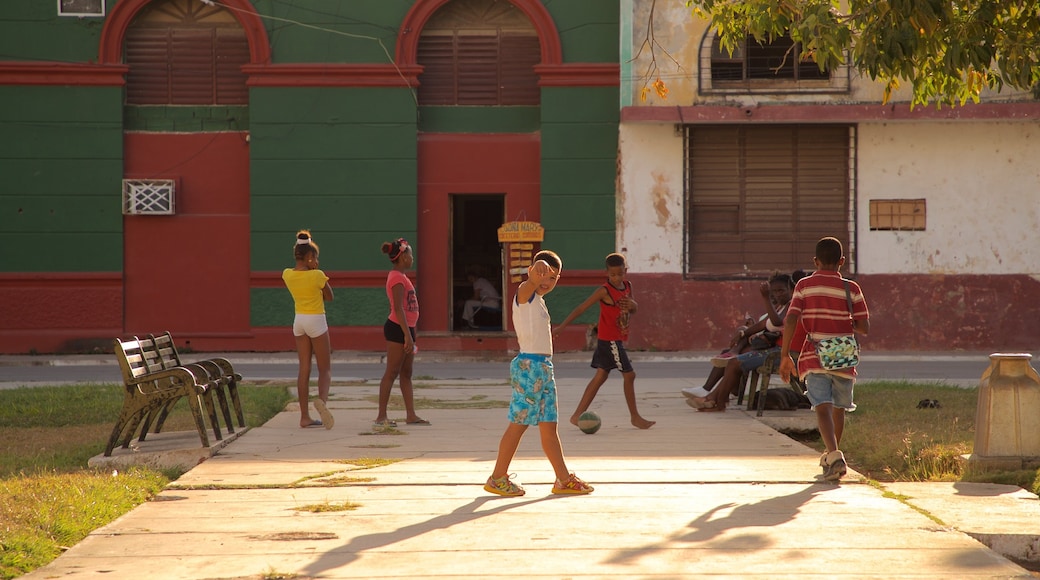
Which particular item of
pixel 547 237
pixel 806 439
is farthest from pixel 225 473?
pixel 547 237

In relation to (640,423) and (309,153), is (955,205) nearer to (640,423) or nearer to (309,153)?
(309,153)

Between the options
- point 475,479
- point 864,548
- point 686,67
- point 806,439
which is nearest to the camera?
point 864,548

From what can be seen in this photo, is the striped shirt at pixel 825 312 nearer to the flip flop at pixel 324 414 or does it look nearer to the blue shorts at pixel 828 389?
the blue shorts at pixel 828 389

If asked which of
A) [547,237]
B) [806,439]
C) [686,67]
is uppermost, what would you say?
[686,67]

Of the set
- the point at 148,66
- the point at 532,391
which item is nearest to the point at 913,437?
the point at 532,391

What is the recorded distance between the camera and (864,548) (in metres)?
5.95

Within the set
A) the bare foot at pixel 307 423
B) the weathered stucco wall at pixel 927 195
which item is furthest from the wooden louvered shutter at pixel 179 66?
the bare foot at pixel 307 423

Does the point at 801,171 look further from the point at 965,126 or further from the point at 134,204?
the point at 134,204

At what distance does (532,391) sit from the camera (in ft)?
24.3

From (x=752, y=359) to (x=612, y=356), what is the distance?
1758 mm

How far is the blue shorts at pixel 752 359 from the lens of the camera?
11.3 metres

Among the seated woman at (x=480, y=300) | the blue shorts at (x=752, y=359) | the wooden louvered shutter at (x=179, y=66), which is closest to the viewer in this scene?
the blue shorts at (x=752, y=359)

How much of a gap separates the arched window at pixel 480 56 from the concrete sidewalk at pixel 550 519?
41.6 feet

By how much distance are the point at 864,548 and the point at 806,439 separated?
482cm
